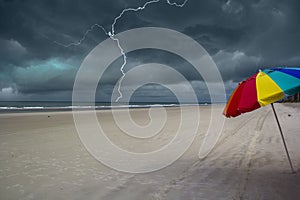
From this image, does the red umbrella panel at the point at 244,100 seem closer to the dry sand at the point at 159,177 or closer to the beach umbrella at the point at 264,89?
the beach umbrella at the point at 264,89

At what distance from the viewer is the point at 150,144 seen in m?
9.03

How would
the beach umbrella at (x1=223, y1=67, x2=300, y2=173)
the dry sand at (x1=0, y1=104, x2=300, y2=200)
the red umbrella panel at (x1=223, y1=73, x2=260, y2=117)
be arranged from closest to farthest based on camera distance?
1. the beach umbrella at (x1=223, y1=67, x2=300, y2=173)
2. the red umbrella panel at (x1=223, y1=73, x2=260, y2=117)
3. the dry sand at (x1=0, y1=104, x2=300, y2=200)

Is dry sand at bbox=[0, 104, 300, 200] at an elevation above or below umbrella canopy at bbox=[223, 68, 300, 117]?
below

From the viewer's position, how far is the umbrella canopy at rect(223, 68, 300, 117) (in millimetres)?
3629

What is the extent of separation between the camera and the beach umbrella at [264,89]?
3.63m

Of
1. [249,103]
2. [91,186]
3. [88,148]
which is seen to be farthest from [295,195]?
[88,148]

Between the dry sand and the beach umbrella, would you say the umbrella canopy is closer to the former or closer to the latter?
the beach umbrella

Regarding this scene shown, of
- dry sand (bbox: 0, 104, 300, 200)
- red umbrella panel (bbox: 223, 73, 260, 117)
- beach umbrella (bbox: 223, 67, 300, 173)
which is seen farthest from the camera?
dry sand (bbox: 0, 104, 300, 200)

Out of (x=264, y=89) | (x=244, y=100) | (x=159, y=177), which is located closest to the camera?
(x=264, y=89)

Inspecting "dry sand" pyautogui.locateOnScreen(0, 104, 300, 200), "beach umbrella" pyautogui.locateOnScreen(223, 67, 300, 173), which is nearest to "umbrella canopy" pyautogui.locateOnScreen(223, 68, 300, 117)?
"beach umbrella" pyautogui.locateOnScreen(223, 67, 300, 173)

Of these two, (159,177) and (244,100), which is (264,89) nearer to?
(244,100)

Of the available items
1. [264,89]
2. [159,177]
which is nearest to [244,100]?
[264,89]

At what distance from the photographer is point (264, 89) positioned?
12.6 ft

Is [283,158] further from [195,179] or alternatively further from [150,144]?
[150,144]
